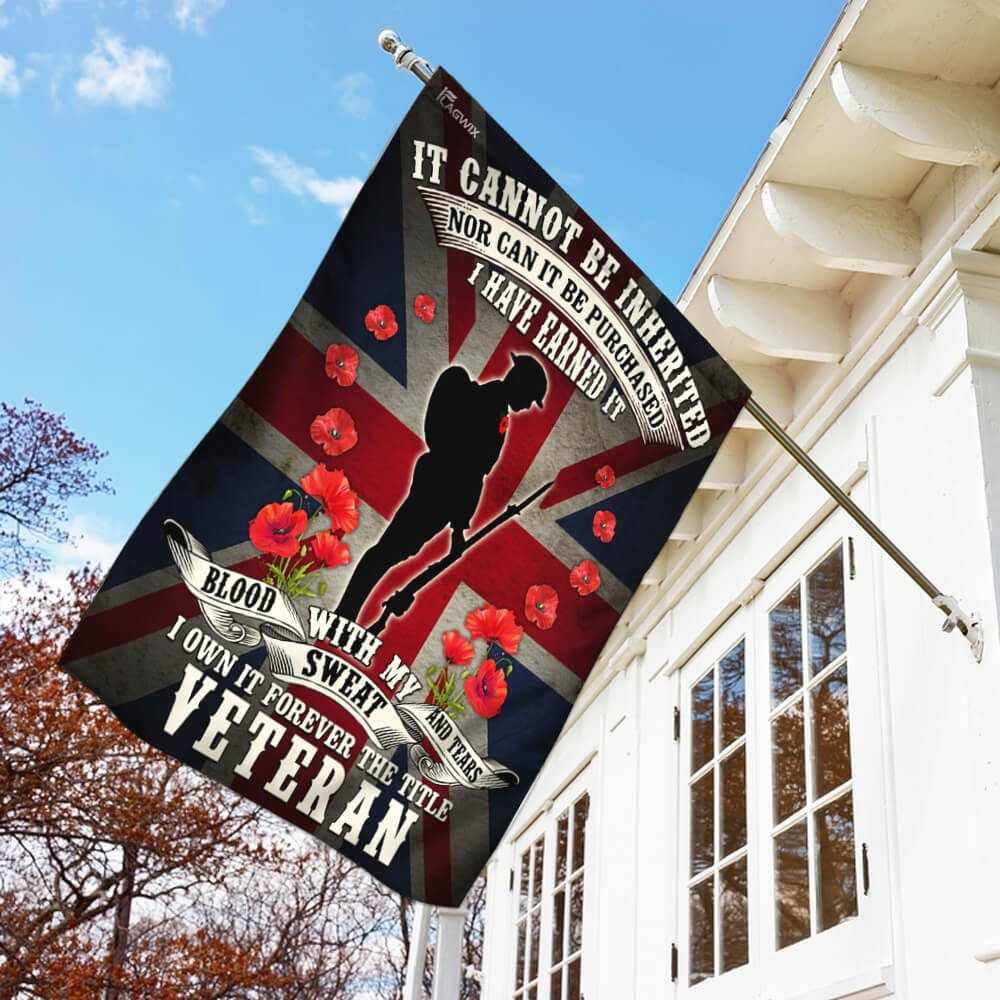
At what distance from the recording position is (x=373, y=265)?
294cm

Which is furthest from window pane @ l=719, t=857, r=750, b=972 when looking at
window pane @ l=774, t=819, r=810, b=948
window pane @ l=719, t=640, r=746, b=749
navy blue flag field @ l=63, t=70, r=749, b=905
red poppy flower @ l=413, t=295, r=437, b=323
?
red poppy flower @ l=413, t=295, r=437, b=323

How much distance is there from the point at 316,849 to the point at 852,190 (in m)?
18.3

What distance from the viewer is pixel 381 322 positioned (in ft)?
9.70

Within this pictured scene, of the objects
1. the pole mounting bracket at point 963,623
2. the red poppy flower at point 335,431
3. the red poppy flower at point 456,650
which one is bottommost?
the red poppy flower at point 456,650

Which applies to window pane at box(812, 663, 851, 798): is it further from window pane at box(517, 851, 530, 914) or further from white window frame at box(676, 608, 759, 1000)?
window pane at box(517, 851, 530, 914)

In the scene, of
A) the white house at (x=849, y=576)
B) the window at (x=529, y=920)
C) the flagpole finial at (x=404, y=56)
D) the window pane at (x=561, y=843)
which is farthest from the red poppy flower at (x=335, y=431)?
the window at (x=529, y=920)

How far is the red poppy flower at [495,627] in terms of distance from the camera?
9.64 ft

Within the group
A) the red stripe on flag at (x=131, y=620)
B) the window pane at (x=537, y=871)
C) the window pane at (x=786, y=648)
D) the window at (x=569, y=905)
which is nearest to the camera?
the red stripe on flag at (x=131, y=620)

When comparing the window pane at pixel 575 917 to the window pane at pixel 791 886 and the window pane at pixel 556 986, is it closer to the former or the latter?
the window pane at pixel 556 986

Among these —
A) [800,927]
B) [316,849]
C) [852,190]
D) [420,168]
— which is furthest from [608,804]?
[316,849]

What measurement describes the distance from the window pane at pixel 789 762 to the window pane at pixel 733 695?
1.08ft

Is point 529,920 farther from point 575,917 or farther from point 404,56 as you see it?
point 404,56

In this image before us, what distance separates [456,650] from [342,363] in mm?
735

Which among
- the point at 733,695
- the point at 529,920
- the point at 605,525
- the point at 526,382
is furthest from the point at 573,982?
the point at 526,382
